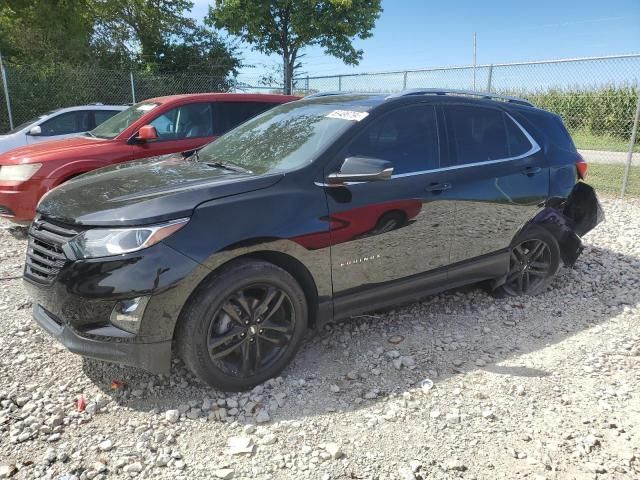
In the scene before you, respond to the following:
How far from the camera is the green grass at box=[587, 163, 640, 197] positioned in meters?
9.15

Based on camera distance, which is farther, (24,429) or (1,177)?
(1,177)

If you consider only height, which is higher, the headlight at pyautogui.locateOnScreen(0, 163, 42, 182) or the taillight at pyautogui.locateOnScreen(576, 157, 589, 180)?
the taillight at pyautogui.locateOnScreen(576, 157, 589, 180)

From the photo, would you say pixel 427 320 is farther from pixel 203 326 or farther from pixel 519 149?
pixel 203 326

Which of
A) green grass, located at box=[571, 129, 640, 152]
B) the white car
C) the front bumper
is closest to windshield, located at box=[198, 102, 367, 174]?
the front bumper

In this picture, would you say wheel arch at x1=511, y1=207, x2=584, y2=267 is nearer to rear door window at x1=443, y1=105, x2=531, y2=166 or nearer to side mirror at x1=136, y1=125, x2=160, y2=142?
rear door window at x1=443, y1=105, x2=531, y2=166

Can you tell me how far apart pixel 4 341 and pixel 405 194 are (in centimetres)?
295

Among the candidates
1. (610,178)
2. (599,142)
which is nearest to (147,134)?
(610,178)

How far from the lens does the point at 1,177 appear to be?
19.0ft

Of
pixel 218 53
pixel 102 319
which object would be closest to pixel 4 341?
pixel 102 319

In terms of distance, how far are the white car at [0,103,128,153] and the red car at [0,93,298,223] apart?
2.70 meters

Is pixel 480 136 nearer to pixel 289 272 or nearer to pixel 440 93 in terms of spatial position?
pixel 440 93

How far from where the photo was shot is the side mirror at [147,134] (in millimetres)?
6105

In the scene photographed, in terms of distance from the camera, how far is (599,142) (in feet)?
40.7

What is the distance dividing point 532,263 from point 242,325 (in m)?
2.90
